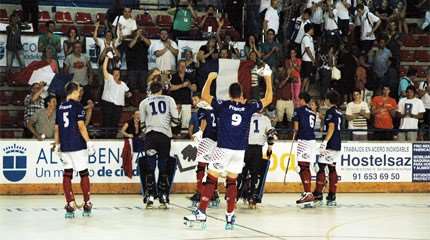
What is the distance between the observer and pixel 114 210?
1639cm

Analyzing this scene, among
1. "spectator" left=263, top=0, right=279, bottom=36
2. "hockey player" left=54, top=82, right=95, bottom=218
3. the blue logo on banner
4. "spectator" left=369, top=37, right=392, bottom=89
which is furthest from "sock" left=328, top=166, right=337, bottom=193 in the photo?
"spectator" left=369, top=37, right=392, bottom=89

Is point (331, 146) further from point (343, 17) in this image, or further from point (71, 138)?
point (343, 17)

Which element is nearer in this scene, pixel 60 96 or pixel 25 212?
pixel 25 212

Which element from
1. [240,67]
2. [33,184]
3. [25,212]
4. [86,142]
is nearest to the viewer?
[86,142]

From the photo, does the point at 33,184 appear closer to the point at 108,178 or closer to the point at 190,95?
the point at 108,178

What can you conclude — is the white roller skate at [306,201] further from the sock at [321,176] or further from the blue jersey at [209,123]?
the blue jersey at [209,123]

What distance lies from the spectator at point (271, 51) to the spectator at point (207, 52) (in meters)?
1.52

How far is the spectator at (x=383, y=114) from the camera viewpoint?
2173cm

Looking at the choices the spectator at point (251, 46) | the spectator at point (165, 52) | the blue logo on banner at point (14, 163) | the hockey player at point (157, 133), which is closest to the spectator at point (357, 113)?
the spectator at point (251, 46)

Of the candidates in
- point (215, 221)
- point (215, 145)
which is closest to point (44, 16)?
point (215, 145)

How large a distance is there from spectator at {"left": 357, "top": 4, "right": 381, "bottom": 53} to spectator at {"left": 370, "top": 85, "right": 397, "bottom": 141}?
2.92 meters

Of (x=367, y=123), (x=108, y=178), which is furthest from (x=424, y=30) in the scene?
(x=108, y=178)

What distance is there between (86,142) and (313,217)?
13.8 feet

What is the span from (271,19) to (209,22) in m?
1.71
